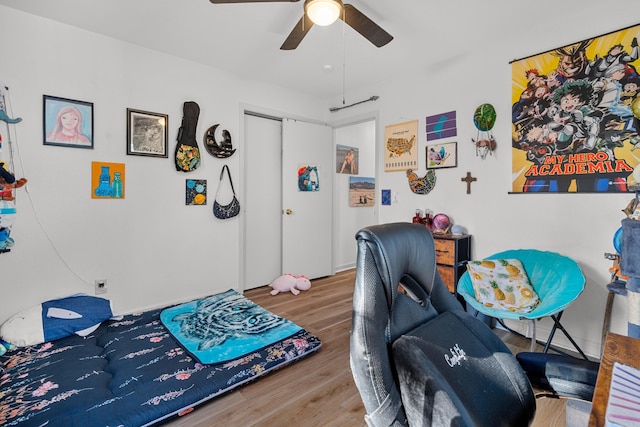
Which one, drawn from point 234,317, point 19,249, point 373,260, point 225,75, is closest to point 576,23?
point 373,260

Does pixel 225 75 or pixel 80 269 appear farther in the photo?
pixel 225 75

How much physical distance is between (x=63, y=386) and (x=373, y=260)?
2.11 meters

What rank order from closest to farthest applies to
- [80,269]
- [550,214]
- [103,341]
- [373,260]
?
1. [373,260]
2. [103,341]
3. [550,214]
4. [80,269]

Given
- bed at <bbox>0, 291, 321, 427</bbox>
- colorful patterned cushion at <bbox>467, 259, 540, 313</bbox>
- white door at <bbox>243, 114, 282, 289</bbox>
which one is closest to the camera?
bed at <bbox>0, 291, 321, 427</bbox>

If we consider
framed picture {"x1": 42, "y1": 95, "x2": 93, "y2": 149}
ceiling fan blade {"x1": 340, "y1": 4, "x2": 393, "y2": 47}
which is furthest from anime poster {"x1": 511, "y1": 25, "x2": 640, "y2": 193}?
framed picture {"x1": 42, "y1": 95, "x2": 93, "y2": 149}

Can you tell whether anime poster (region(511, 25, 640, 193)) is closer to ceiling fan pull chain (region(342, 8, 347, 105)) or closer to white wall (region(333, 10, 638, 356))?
white wall (region(333, 10, 638, 356))

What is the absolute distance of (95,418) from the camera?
154 centimetres

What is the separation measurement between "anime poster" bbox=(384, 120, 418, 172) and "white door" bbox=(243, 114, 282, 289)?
147 centimetres

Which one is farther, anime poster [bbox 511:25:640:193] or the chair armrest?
anime poster [bbox 511:25:640:193]

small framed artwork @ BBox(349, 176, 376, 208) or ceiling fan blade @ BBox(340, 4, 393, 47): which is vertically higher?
ceiling fan blade @ BBox(340, 4, 393, 47)

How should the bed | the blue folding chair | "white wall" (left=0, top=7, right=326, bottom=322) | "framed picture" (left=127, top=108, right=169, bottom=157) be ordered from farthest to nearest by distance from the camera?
"framed picture" (left=127, top=108, right=169, bottom=157) → "white wall" (left=0, top=7, right=326, bottom=322) → the blue folding chair → the bed

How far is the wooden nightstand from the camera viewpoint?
2.78 meters

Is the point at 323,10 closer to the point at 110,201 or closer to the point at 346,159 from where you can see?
the point at 110,201

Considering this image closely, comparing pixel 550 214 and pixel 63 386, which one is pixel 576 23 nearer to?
pixel 550 214
